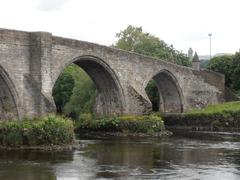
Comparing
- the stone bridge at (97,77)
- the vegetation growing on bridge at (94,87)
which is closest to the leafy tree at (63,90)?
the vegetation growing on bridge at (94,87)

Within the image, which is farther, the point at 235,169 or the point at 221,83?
the point at 221,83

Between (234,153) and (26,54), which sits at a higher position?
(26,54)

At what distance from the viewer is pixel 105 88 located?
40.8 meters

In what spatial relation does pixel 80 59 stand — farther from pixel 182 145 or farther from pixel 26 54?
pixel 182 145

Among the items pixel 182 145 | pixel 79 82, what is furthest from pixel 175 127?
pixel 182 145

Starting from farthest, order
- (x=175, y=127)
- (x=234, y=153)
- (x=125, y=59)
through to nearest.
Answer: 1. (x=175, y=127)
2. (x=125, y=59)
3. (x=234, y=153)

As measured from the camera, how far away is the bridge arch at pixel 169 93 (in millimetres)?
49500

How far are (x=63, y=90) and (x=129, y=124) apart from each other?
27323mm

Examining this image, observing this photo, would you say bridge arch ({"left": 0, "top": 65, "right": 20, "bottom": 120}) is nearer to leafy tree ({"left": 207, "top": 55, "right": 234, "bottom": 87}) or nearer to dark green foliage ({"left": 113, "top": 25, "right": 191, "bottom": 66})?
dark green foliage ({"left": 113, "top": 25, "right": 191, "bottom": 66})

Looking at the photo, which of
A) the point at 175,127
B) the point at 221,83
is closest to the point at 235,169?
the point at 175,127

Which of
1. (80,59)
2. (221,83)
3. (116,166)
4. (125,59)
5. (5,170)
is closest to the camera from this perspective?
(5,170)

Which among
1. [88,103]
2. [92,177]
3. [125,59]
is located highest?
[125,59]

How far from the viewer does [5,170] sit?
19.3 m

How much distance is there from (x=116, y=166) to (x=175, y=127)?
80.0 ft
